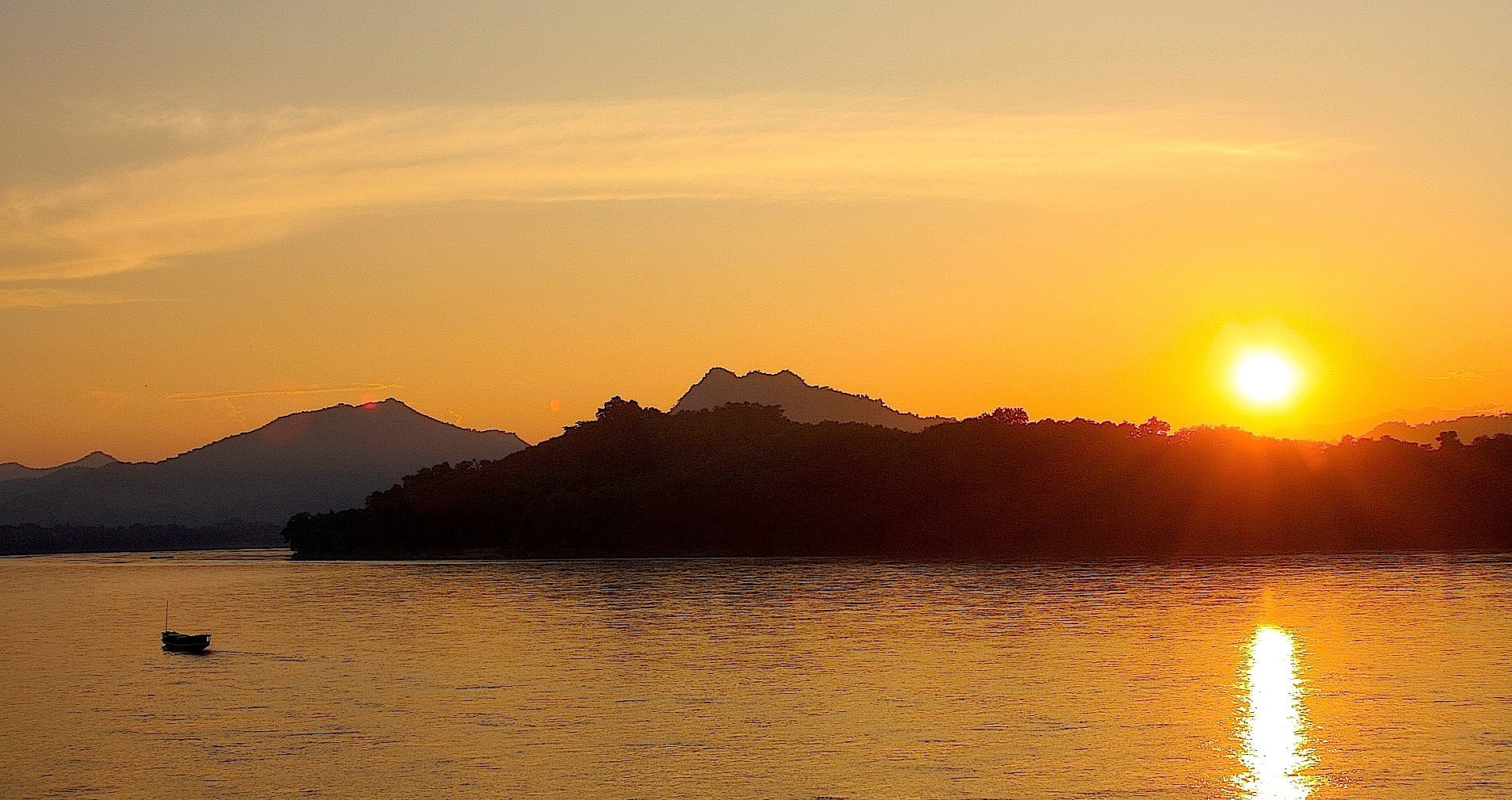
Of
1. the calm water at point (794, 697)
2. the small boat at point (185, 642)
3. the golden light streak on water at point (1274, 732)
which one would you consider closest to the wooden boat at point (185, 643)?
the small boat at point (185, 642)

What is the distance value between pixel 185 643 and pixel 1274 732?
64641 millimetres

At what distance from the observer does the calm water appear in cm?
4653

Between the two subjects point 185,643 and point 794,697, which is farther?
point 185,643

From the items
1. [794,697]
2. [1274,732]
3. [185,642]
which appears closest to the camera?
[1274,732]

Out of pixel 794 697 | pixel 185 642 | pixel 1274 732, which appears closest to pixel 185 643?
pixel 185 642

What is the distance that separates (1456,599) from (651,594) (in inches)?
2580

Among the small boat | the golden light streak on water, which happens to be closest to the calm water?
the golden light streak on water

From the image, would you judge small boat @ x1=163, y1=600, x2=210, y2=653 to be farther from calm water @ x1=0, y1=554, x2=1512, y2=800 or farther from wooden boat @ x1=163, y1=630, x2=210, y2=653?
calm water @ x1=0, y1=554, x2=1512, y2=800

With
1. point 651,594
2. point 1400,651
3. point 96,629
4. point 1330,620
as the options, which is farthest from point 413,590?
point 1400,651

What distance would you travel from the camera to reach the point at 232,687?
72500mm

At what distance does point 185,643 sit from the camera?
89812 millimetres

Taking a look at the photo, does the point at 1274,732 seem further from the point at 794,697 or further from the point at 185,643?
the point at 185,643

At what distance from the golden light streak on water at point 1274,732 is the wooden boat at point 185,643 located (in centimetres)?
6073

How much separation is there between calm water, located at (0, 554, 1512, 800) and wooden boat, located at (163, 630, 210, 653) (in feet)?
5.06
